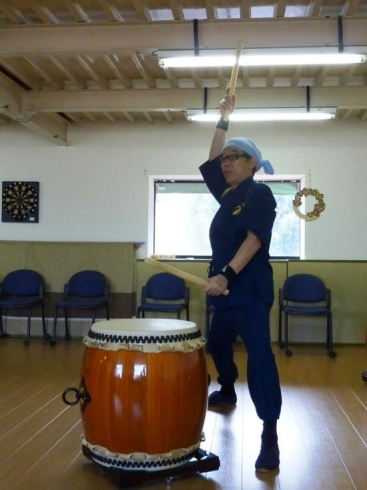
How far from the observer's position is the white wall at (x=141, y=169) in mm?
6336

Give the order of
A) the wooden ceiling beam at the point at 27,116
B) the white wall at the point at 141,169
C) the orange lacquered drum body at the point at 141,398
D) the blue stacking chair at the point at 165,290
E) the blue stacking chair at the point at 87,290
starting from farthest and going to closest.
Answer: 1. the white wall at the point at 141,169
2. the blue stacking chair at the point at 87,290
3. the blue stacking chair at the point at 165,290
4. the wooden ceiling beam at the point at 27,116
5. the orange lacquered drum body at the point at 141,398

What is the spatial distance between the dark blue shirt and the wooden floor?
2.49ft

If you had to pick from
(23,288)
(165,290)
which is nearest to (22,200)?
(23,288)

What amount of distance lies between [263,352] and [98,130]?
16.3 feet

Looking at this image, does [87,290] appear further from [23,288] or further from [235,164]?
[235,164]

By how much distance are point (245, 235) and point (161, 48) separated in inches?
84.8

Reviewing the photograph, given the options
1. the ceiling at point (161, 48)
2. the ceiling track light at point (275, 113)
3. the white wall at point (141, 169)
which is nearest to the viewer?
the ceiling at point (161, 48)

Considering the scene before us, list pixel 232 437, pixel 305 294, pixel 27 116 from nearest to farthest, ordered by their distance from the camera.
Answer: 1. pixel 232 437
2. pixel 27 116
3. pixel 305 294

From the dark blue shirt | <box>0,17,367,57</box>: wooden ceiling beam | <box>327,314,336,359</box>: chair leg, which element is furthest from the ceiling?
<box>327,314,336,359</box>: chair leg

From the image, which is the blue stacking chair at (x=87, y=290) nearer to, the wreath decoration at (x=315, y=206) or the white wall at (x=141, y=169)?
the white wall at (x=141, y=169)

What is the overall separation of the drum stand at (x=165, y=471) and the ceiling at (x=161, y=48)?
2.92 meters

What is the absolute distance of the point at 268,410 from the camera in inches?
91.8

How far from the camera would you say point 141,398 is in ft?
6.72

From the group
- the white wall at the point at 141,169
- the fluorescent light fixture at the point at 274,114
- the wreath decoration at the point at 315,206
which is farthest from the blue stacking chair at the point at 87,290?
the wreath decoration at the point at 315,206
